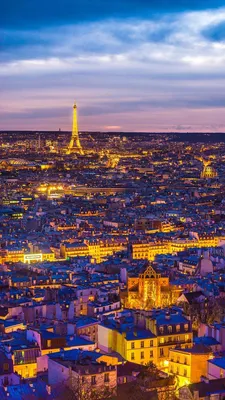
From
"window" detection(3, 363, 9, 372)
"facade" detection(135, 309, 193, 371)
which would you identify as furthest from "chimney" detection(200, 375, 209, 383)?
"window" detection(3, 363, 9, 372)

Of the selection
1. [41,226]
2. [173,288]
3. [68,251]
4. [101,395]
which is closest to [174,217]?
[41,226]

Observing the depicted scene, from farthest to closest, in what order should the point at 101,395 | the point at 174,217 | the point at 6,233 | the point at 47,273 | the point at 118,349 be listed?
the point at 174,217
the point at 6,233
the point at 47,273
the point at 118,349
the point at 101,395

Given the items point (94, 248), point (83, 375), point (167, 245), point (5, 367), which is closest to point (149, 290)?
point (5, 367)

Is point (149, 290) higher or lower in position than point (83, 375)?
lower

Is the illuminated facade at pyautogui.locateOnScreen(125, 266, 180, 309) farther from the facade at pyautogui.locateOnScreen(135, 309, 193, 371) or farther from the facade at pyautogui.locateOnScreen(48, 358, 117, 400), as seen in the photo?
the facade at pyautogui.locateOnScreen(48, 358, 117, 400)

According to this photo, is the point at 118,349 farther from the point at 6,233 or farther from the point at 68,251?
the point at 6,233

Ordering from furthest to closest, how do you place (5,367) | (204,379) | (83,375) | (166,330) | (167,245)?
1. (167,245)
2. (166,330)
3. (5,367)
4. (204,379)
5. (83,375)

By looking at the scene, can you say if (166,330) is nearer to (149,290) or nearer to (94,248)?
(149,290)

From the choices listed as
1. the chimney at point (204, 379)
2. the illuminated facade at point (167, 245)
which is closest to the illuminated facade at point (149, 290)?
the chimney at point (204, 379)

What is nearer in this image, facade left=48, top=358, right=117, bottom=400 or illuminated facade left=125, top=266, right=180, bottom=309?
facade left=48, top=358, right=117, bottom=400

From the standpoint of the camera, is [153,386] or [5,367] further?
[5,367]

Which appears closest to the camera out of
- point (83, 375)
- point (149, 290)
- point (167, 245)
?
point (83, 375)
